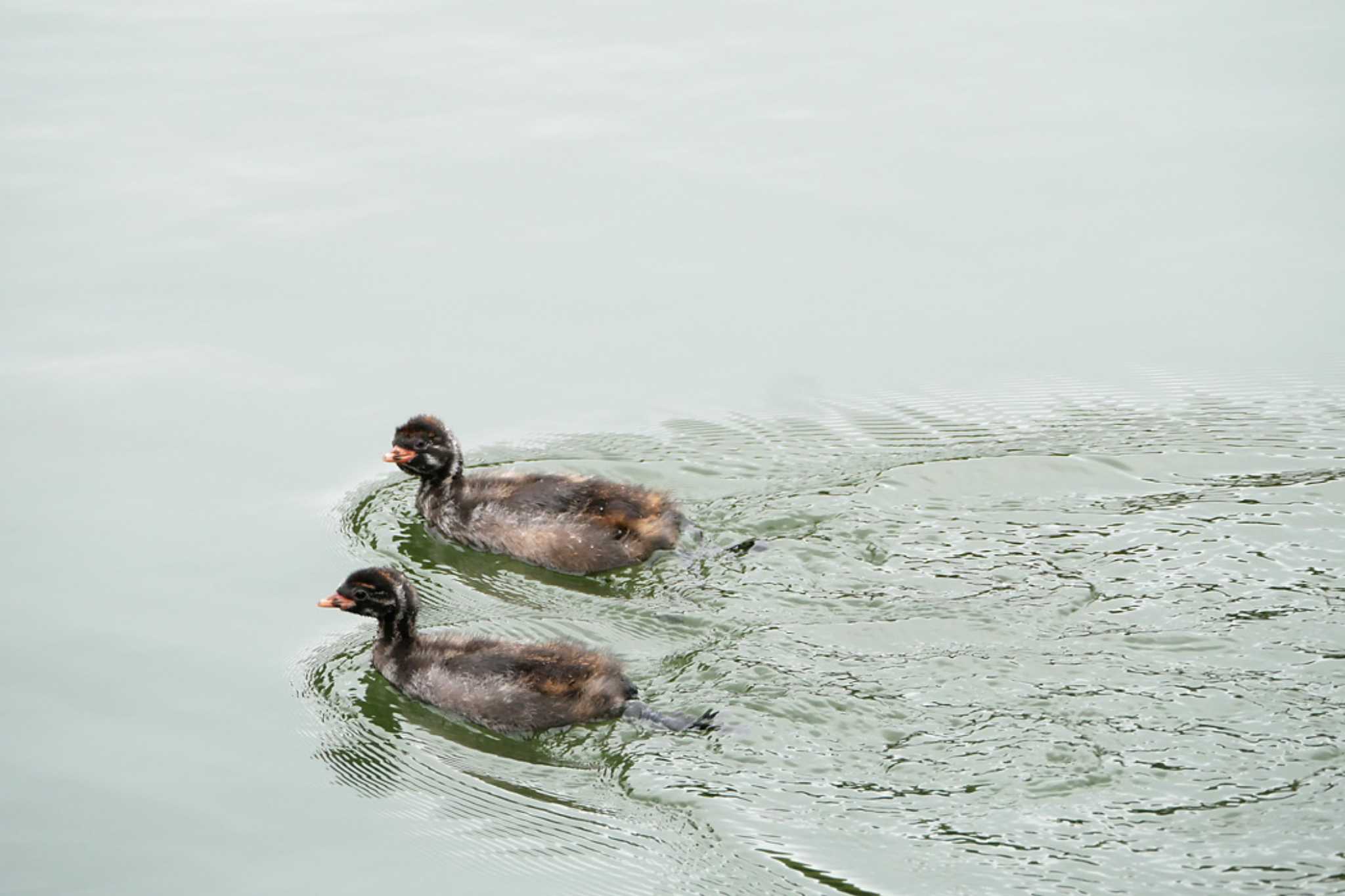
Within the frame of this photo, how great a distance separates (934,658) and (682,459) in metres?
2.52

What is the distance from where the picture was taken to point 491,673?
7.75m

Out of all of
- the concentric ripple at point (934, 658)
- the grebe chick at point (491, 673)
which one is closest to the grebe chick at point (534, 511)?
the concentric ripple at point (934, 658)

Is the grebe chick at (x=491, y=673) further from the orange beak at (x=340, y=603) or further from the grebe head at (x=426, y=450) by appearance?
the grebe head at (x=426, y=450)

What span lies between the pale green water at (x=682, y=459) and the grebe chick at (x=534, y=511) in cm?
15

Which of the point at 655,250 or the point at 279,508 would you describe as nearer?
the point at 279,508

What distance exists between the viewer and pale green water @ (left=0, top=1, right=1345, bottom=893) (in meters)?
6.75

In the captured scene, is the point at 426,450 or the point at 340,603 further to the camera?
the point at 426,450

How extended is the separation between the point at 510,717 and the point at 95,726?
5.62 ft

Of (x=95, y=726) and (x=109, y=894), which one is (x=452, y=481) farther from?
(x=109, y=894)

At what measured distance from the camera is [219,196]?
12367 mm

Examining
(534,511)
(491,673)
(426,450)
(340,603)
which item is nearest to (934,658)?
(491,673)

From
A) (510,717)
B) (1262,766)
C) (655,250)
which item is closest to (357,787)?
Result: (510,717)

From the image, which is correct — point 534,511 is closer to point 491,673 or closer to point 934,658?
point 491,673

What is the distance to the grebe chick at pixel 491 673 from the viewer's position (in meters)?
7.55
